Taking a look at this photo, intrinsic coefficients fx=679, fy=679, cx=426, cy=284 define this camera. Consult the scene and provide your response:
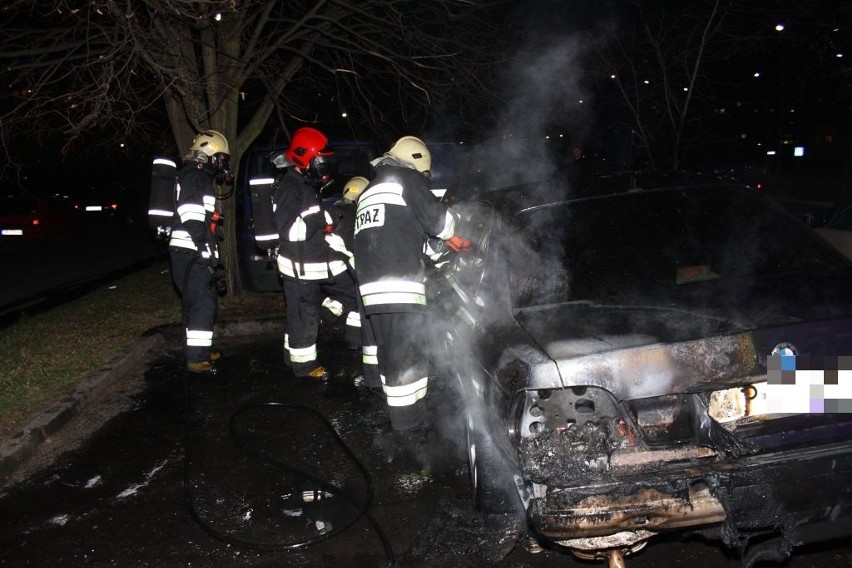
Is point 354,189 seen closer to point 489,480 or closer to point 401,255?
point 401,255

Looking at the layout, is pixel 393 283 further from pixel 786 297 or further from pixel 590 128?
pixel 590 128

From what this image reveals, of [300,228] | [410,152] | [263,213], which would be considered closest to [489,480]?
[410,152]

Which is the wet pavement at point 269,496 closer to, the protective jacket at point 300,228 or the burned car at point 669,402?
the burned car at point 669,402

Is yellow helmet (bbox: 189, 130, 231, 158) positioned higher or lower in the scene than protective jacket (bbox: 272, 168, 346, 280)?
higher

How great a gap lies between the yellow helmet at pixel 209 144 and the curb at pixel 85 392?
81.6 inches

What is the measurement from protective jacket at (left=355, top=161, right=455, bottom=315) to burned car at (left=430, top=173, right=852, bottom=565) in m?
0.96

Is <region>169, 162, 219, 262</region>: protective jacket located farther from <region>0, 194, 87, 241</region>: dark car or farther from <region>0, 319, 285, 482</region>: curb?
<region>0, 194, 87, 241</region>: dark car

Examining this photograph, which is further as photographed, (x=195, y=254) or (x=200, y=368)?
(x=200, y=368)

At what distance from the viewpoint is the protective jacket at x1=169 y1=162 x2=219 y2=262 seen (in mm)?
5824

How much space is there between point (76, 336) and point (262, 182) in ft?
8.97

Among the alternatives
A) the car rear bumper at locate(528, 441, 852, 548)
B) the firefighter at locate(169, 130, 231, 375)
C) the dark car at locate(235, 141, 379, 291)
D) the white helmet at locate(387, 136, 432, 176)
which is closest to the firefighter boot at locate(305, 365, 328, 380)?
the firefighter at locate(169, 130, 231, 375)

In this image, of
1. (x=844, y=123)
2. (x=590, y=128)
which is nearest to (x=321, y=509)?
(x=590, y=128)

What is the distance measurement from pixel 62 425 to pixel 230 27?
4.88 m

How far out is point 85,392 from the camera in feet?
17.8
